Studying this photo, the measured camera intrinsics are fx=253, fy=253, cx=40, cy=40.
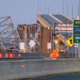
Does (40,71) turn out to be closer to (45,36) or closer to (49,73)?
(49,73)

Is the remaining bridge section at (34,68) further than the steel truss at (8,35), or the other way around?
the steel truss at (8,35)

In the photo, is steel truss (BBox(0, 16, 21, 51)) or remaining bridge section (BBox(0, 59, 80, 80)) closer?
remaining bridge section (BBox(0, 59, 80, 80))

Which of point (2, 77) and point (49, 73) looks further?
point (49, 73)

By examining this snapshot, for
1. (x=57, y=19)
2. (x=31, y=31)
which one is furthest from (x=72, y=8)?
(x=31, y=31)

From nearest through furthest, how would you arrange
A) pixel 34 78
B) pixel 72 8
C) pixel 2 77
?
pixel 2 77 → pixel 34 78 → pixel 72 8

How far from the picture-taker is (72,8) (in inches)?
3199


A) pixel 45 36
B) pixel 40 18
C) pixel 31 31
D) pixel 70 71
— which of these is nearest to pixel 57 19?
pixel 40 18

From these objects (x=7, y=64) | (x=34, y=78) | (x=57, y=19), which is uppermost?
(x=57, y=19)

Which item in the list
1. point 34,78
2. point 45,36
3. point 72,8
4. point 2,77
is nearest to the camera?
point 2,77

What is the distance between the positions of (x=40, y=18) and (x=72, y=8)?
1086 centimetres

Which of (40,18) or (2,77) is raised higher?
(40,18)

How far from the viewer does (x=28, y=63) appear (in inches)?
556

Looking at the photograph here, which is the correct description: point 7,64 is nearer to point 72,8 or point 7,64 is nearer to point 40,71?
point 40,71

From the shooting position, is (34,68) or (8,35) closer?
(34,68)
